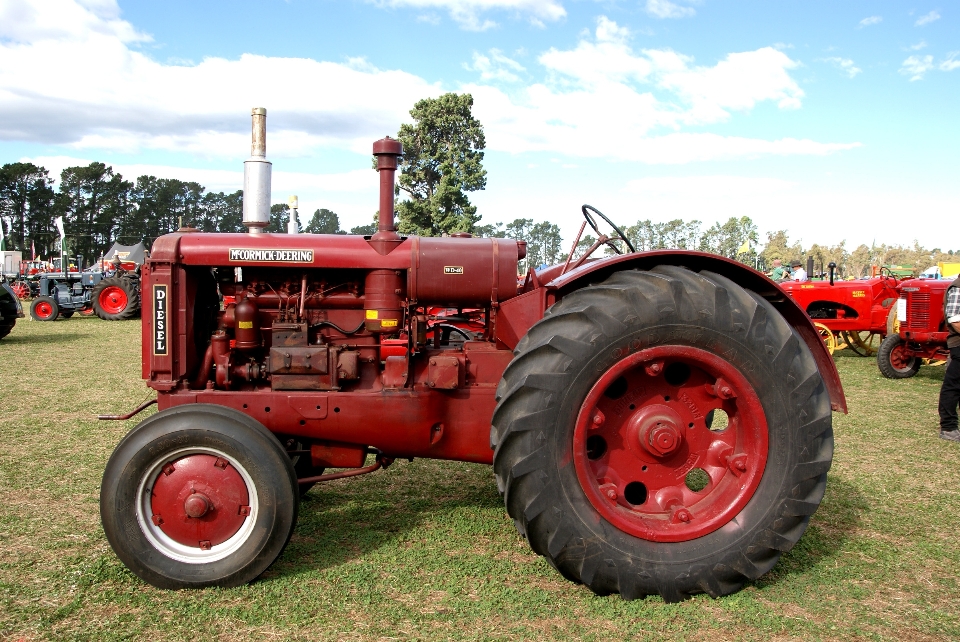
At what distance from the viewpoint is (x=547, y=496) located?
291 cm

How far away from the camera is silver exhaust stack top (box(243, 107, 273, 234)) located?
11.9 ft

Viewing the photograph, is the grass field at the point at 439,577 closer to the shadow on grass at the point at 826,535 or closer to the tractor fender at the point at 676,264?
the shadow on grass at the point at 826,535

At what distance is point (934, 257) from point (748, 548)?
4883 centimetres

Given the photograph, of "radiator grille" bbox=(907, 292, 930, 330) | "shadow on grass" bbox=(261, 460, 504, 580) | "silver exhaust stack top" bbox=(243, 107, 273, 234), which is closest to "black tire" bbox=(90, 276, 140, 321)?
"shadow on grass" bbox=(261, 460, 504, 580)

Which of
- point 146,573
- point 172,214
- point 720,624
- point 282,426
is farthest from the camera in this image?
point 172,214

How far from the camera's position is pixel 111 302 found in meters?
18.9

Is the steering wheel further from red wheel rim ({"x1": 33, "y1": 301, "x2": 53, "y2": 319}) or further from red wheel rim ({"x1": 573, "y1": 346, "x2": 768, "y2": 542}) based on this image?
red wheel rim ({"x1": 33, "y1": 301, "x2": 53, "y2": 319})

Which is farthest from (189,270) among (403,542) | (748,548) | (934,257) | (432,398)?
(934,257)

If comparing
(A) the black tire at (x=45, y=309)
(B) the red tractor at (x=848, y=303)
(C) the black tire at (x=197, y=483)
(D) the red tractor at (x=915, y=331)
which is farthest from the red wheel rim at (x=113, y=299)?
(D) the red tractor at (x=915, y=331)

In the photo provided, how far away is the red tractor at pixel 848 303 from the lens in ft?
39.5

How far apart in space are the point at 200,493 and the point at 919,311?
33.7ft

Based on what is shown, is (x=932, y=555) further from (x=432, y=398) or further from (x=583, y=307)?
(x=432, y=398)

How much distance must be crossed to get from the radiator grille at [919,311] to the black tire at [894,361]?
0.39 m

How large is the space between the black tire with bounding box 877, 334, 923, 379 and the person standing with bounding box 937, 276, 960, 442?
4.20 metres
